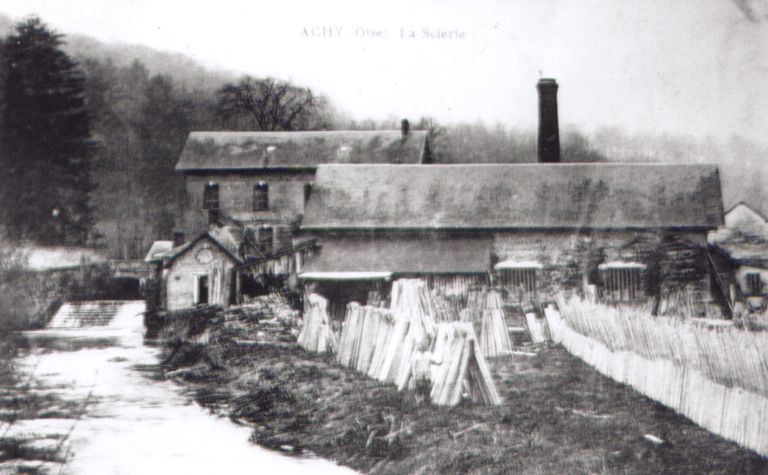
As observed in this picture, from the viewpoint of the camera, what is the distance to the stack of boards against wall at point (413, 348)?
5.39 metres

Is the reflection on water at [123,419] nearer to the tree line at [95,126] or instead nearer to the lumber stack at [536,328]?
the tree line at [95,126]

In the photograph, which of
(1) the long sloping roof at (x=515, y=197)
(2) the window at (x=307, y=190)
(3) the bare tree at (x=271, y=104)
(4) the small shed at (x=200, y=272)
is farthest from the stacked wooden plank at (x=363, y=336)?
(2) the window at (x=307, y=190)

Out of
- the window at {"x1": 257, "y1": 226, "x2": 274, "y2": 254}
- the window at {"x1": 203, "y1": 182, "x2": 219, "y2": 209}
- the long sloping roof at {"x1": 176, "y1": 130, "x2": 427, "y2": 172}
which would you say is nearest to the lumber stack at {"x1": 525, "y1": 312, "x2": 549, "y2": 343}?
the long sloping roof at {"x1": 176, "y1": 130, "x2": 427, "y2": 172}

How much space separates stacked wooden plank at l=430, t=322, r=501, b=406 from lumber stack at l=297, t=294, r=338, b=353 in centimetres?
172

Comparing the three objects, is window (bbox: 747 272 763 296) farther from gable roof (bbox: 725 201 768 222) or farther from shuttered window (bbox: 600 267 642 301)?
shuttered window (bbox: 600 267 642 301)

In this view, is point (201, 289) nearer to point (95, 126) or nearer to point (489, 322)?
point (95, 126)

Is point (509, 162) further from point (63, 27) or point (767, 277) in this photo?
point (63, 27)

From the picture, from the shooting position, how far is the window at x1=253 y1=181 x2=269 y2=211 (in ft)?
27.3

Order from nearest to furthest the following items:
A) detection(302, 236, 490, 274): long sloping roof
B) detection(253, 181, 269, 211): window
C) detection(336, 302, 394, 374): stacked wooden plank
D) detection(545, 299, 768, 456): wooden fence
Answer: detection(545, 299, 768, 456): wooden fence
detection(336, 302, 394, 374): stacked wooden plank
detection(302, 236, 490, 274): long sloping roof
detection(253, 181, 269, 211): window

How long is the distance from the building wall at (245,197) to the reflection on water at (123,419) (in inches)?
43.7

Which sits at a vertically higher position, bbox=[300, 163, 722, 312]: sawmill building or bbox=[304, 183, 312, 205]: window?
bbox=[304, 183, 312, 205]: window

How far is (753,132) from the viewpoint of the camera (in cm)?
609

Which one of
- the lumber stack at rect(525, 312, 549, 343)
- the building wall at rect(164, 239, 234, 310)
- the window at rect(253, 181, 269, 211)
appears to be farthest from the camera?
the window at rect(253, 181, 269, 211)

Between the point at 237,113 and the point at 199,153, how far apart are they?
24.9 inches
